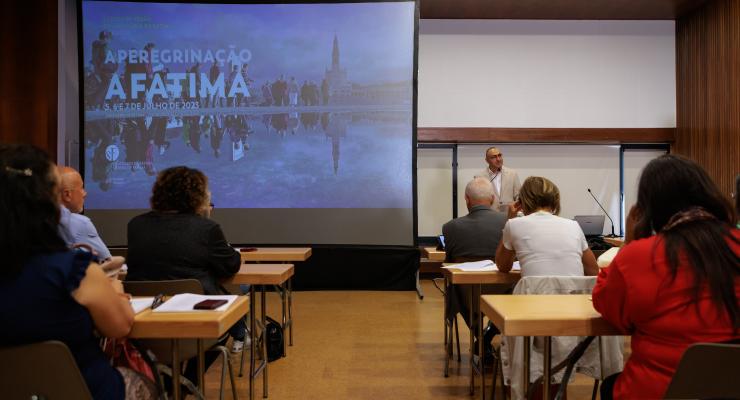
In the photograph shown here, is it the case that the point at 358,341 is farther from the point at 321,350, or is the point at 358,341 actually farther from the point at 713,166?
the point at 713,166

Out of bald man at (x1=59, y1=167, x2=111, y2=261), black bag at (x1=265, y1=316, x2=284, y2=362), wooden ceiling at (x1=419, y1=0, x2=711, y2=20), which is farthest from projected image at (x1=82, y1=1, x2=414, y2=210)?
bald man at (x1=59, y1=167, x2=111, y2=261)

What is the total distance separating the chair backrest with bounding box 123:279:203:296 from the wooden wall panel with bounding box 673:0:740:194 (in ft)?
20.0

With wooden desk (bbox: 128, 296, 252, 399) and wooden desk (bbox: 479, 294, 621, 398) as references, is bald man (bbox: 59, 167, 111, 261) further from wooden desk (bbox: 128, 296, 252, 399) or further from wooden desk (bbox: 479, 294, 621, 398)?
wooden desk (bbox: 479, 294, 621, 398)

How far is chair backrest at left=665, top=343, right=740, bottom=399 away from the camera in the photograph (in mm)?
1209

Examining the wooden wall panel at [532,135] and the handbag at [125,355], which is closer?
the handbag at [125,355]

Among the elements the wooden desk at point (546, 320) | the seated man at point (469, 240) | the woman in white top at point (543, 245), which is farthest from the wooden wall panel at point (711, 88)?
the wooden desk at point (546, 320)

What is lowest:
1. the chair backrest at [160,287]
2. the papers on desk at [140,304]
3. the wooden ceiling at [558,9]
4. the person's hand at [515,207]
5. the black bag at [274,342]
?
the black bag at [274,342]

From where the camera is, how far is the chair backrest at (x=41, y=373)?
4.10 feet

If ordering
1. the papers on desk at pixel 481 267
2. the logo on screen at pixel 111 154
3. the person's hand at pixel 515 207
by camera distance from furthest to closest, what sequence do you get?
1. the logo on screen at pixel 111 154
2. the person's hand at pixel 515 207
3. the papers on desk at pixel 481 267

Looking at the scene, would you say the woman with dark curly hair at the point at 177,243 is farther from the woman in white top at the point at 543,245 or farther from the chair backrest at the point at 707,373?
the chair backrest at the point at 707,373

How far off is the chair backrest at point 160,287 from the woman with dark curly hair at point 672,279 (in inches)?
57.2

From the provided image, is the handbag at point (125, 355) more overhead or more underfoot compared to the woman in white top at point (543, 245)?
more underfoot

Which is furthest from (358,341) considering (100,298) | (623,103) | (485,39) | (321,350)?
(623,103)

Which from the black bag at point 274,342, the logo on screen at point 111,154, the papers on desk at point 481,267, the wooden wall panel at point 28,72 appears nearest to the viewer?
the papers on desk at point 481,267
